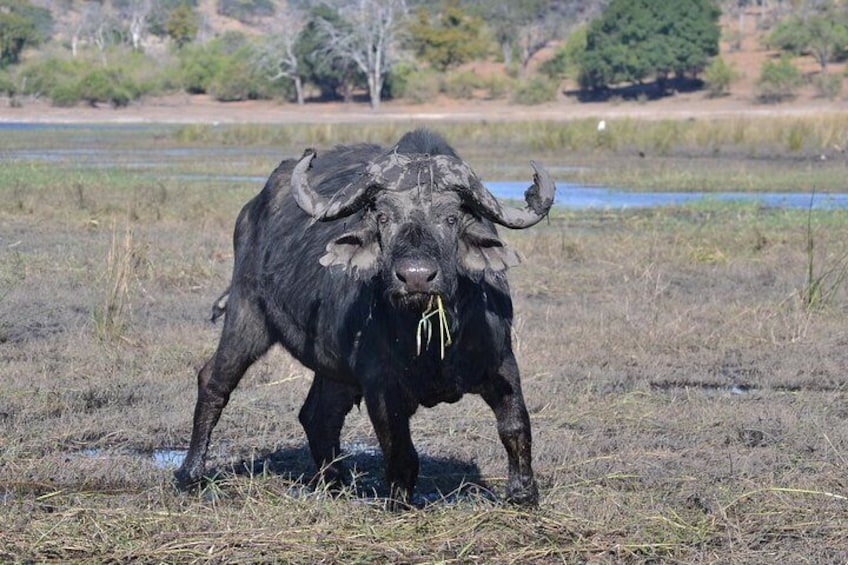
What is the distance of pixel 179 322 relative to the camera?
414 inches

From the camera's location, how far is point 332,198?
18.5 feet

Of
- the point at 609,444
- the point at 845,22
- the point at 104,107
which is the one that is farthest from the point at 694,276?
the point at 845,22

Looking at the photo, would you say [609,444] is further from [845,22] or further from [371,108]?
[845,22]

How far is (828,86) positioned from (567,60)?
1218cm

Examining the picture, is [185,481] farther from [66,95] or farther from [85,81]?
[85,81]

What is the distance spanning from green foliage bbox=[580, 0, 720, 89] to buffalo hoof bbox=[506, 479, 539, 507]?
49558 millimetres

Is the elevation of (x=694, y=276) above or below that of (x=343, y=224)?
below

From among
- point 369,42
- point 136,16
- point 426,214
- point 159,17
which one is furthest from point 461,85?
point 426,214

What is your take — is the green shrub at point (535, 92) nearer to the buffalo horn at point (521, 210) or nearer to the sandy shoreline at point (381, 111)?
the sandy shoreline at point (381, 111)

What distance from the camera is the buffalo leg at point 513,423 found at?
556 centimetres

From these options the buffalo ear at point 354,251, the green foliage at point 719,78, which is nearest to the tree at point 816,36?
the green foliage at point 719,78

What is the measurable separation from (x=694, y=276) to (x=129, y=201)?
7775 millimetres

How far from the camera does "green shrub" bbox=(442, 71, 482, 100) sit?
5669cm

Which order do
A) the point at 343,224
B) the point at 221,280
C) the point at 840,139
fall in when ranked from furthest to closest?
the point at 840,139 → the point at 221,280 → the point at 343,224
